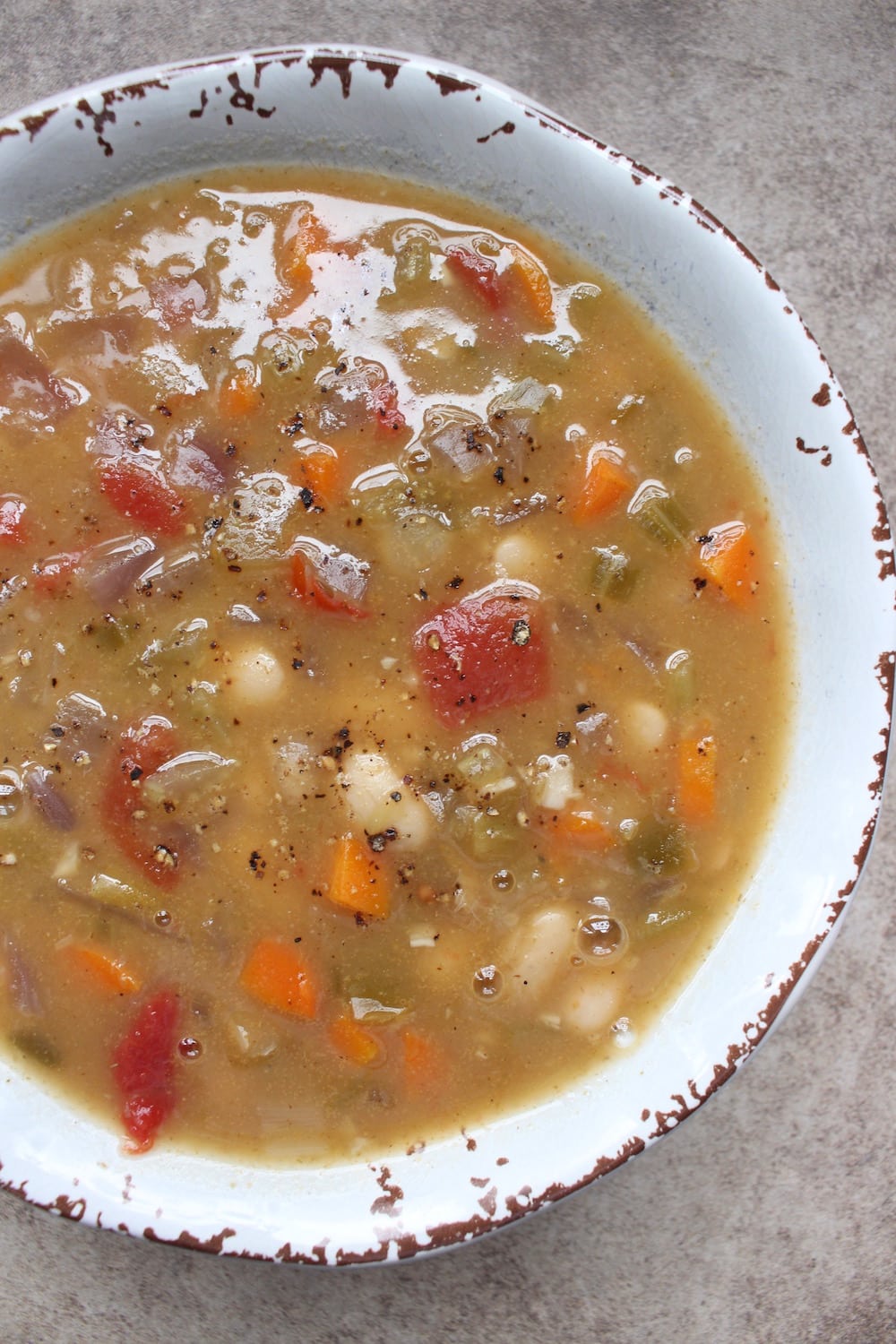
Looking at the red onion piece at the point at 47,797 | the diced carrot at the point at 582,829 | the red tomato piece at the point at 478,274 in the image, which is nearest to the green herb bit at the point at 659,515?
the red tomato piece at the point at 478,274

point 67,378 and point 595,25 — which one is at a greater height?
point 595,25

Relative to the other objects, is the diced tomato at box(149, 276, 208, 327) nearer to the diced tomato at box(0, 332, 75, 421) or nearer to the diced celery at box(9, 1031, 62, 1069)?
the diced tomato at box(0, 332, 75, 421)

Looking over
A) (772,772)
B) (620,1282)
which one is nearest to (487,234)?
(772,772)

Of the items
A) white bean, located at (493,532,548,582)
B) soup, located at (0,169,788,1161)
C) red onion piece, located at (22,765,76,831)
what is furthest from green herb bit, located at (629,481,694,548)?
red onion piece, located at (22,765,76,831)

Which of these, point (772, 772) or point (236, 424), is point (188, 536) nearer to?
point (236, 424)

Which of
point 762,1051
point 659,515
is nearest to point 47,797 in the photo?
point 659,515

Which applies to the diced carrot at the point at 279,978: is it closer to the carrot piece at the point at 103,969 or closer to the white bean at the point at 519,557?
the carrot piece at the point at 103,969

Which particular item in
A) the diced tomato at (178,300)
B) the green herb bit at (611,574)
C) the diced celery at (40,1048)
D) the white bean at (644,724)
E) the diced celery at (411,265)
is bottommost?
the diced celery at (40,1048)

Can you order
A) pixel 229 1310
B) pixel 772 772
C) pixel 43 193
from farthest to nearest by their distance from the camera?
pixel 229 1310, pixel 772 772, pixel 43 193
